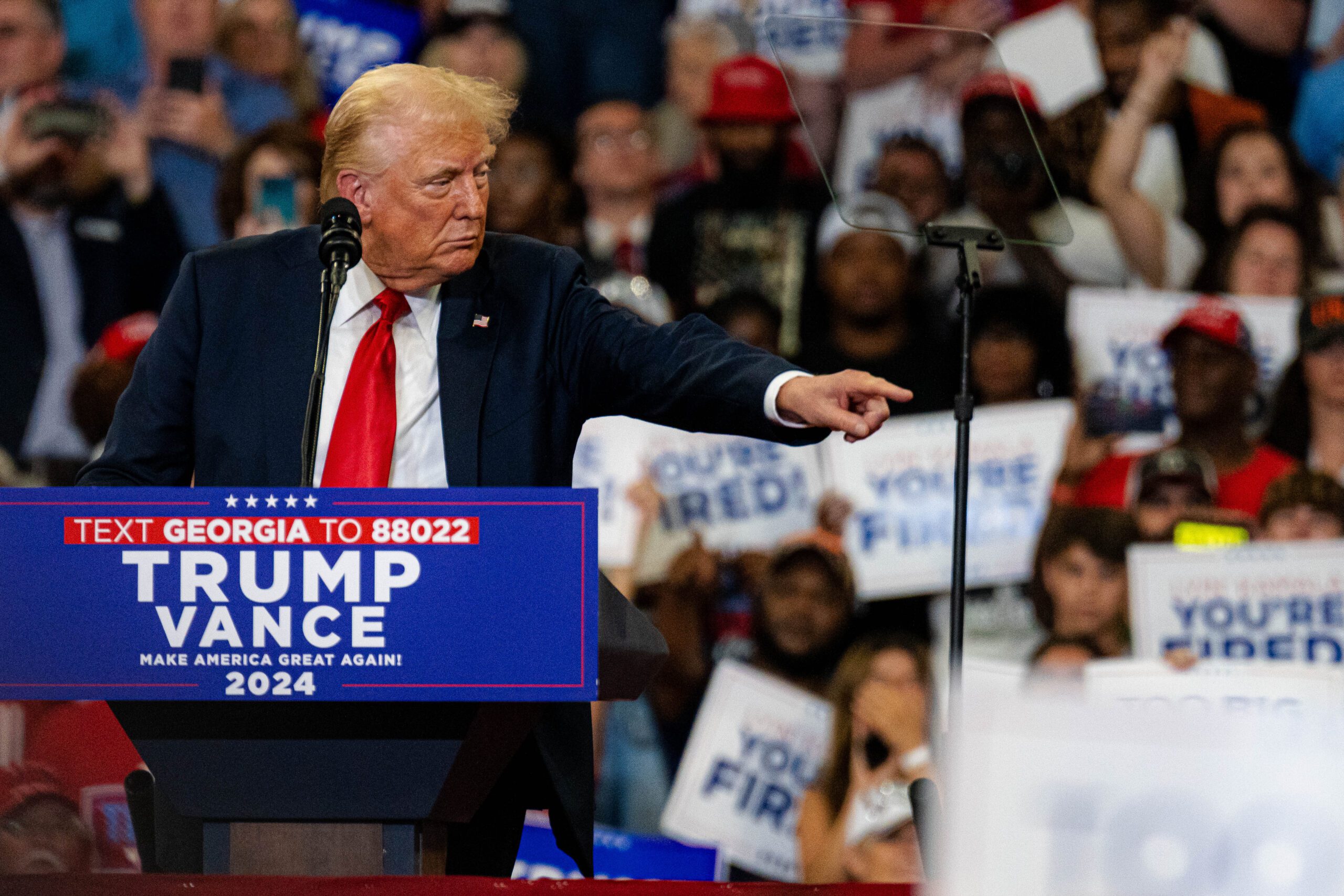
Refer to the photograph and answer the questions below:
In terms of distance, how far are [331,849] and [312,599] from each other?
308 millimetres

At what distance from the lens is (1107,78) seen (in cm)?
521

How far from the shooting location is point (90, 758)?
4.09 metres

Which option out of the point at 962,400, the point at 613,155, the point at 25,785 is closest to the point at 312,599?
the point at 962,400

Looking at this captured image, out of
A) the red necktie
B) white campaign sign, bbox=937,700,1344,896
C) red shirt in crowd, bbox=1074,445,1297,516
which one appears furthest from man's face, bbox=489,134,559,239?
white campaign sign, bbox=937,700,1344,896

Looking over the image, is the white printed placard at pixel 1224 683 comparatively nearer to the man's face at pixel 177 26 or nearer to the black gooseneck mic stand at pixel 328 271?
the black gooseneck mic stand at pixel 328 271

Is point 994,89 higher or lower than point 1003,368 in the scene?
higher

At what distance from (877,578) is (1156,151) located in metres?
1.84

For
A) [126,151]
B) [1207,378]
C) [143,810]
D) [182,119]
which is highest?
[182,119]

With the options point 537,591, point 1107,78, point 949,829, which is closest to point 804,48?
point 1107,78

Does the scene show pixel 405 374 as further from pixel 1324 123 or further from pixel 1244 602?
pixel 1324 123

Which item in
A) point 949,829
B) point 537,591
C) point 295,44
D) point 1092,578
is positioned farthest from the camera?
point 295,44

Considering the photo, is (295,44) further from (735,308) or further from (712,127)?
(735,308)

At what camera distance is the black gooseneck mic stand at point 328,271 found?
1714 millimetres

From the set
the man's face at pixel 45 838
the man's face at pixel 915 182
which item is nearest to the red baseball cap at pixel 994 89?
the man's face at pixel 915 182
